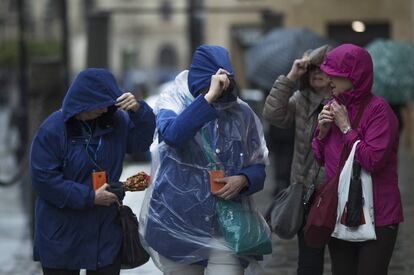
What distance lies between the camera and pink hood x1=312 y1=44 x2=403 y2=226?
19.4 feet

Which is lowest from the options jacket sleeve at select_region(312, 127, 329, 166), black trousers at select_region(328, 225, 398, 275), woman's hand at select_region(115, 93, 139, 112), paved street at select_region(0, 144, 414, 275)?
paved street at select_region(0, 144, 414, 275)

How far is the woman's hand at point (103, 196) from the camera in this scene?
5.83 meters

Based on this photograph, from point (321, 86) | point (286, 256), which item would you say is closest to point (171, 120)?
point (321, 86)

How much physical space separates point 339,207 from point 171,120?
1.05m

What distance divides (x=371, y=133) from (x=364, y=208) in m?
0.41

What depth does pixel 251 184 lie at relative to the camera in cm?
590

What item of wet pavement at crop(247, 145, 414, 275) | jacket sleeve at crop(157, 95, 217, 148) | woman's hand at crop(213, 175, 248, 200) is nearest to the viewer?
jacket sleeve at crop(157, 95, 217, 148)

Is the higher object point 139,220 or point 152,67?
point 139,220

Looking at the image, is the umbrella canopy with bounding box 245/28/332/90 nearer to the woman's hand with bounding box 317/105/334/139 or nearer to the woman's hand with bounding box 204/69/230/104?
the woman's hand with bounding box 317/105/334/139

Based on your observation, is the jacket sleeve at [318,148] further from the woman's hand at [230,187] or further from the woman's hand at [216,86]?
the woman's hand at [216,86]

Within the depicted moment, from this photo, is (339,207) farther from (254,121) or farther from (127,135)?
(127,135)

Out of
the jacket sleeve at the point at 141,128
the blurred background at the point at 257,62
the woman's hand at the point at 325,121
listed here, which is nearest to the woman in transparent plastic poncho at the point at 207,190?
the jacket sleeve at the point at 141,128

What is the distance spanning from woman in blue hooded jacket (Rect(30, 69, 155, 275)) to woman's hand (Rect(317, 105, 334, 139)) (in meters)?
1.03

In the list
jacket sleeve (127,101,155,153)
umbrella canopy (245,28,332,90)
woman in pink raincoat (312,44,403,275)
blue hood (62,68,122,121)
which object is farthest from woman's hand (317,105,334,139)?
umbrella canopy (245,28,332,90)
